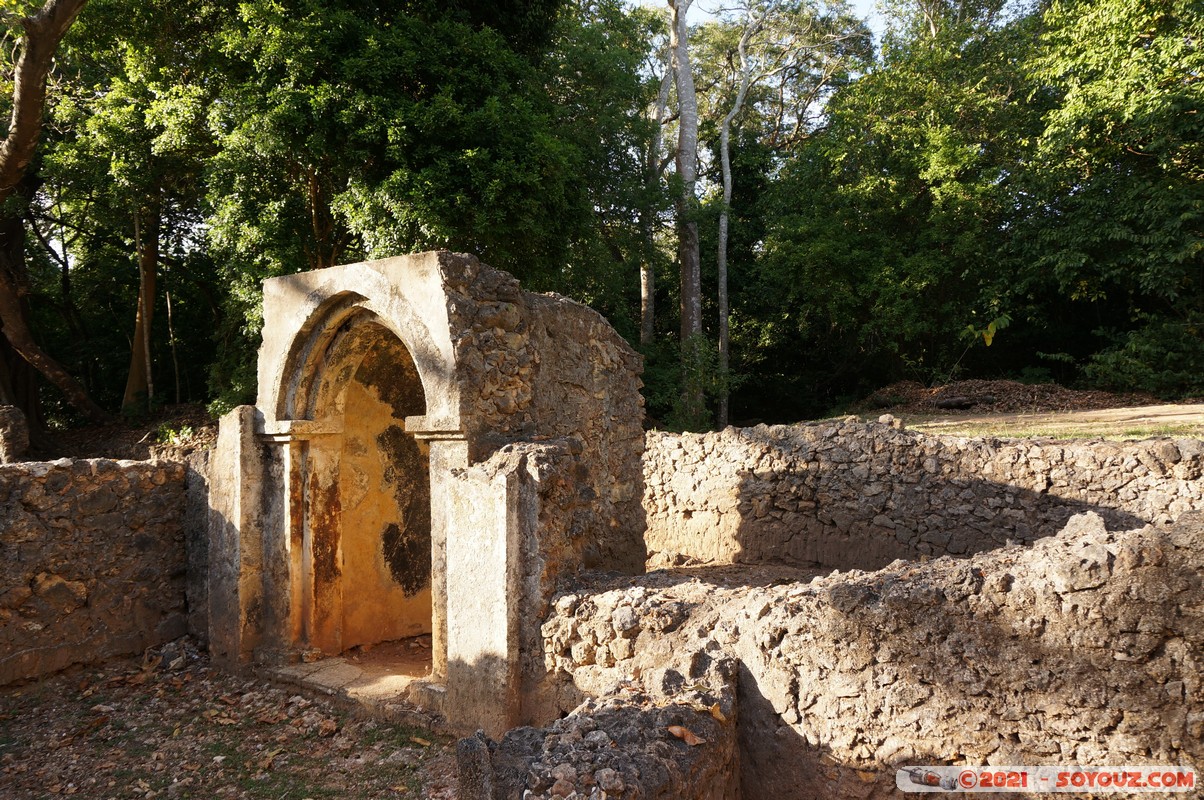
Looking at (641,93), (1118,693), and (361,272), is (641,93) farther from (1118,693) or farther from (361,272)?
(1118,693)

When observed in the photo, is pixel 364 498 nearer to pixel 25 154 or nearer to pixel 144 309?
pixel 25 154

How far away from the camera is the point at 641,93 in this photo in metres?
18.0

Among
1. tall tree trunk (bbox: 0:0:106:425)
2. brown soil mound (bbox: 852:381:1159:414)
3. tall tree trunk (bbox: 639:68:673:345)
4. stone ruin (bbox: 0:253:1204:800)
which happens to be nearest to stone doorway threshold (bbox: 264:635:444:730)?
stone ruin (bbox: 0:253:1204:800)

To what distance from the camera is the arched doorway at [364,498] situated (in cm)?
680

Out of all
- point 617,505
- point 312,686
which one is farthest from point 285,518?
point 617,505

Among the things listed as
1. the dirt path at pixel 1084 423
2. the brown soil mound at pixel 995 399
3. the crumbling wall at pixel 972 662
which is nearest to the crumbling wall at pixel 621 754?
the crumbling wall at pixel 972 662

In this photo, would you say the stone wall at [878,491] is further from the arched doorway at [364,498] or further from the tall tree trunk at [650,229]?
the tall tree trunk at [650,229]

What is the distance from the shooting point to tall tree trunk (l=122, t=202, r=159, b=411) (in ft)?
49.5

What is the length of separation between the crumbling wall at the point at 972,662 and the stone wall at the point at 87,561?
5247 millimetres

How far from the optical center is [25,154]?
11328 millimetres

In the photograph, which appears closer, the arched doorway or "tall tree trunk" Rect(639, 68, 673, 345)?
the arched doorway

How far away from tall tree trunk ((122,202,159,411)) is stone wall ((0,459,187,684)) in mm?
9044

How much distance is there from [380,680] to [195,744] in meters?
1.32

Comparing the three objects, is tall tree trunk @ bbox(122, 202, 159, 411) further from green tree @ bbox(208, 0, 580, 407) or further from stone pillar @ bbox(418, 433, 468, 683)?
stone pillar @ bbox(418, 433, 468, 683)
